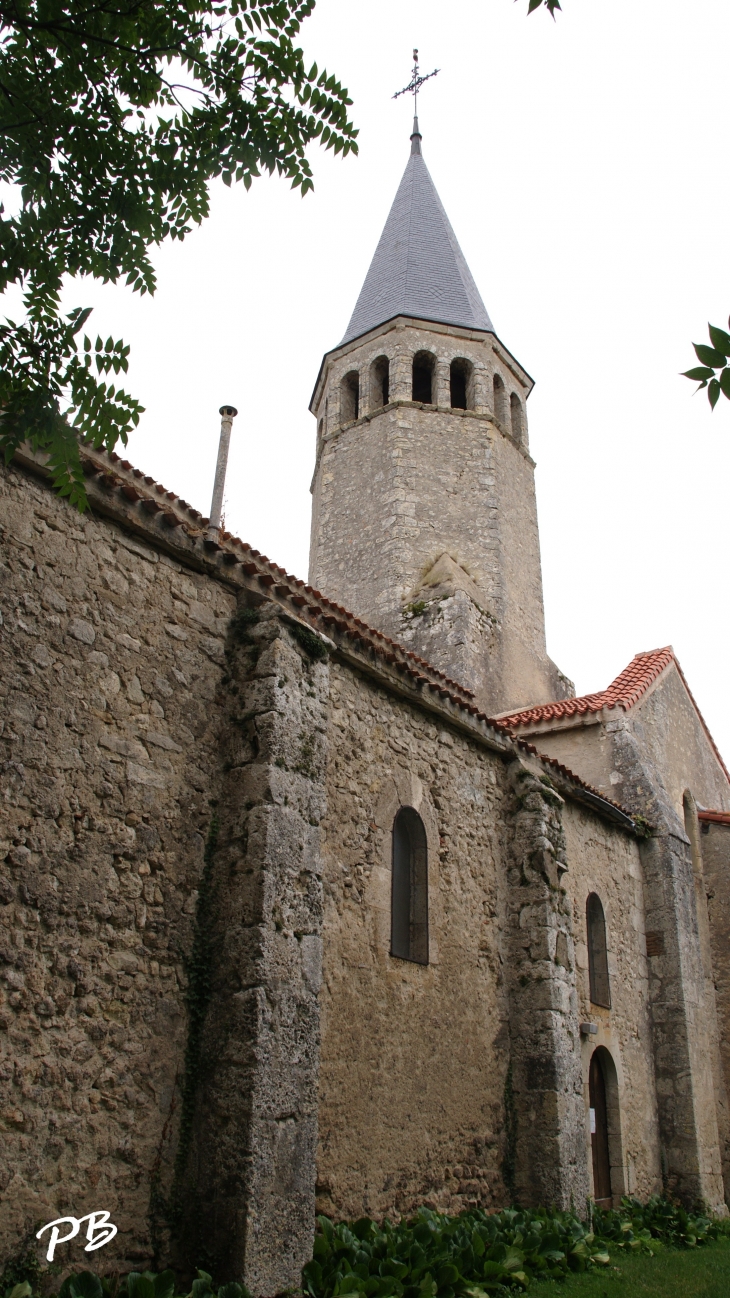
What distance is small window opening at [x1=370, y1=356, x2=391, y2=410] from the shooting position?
742 inches

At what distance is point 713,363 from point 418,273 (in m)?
19.8

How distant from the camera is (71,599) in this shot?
5.89 m

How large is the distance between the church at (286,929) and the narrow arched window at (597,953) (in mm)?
39

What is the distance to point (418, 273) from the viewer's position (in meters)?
21.0

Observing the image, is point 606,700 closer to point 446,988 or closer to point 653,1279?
point 446,988

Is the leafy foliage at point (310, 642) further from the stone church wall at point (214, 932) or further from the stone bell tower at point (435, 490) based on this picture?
the stone bell tower at point (435, 490)

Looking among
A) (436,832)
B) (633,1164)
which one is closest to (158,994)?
(436,832)

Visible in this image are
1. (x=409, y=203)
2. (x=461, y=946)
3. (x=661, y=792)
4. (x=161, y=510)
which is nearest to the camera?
(x=161, y=510)

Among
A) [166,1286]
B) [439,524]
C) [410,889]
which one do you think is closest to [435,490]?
[439,524]

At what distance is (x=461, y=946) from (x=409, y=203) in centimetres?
2093

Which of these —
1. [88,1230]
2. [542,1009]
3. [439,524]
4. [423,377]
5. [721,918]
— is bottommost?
[88,1230]

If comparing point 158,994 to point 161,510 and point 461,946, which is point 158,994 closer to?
point 161,510

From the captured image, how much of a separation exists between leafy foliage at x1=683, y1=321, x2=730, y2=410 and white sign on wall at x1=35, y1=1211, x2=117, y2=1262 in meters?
5.04

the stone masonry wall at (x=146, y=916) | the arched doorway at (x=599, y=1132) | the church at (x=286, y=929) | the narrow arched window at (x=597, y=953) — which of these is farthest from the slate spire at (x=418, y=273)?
A: the stone masonry wall at (x=146, y=916)
